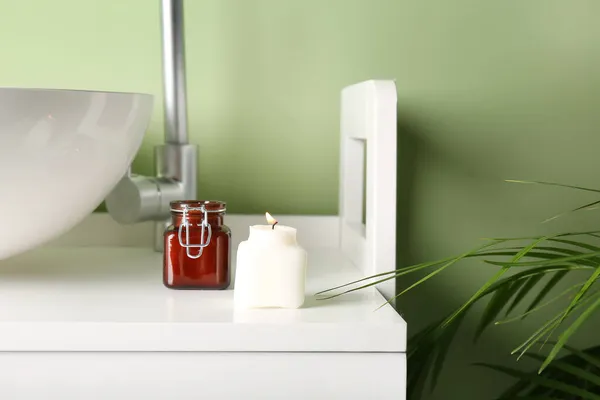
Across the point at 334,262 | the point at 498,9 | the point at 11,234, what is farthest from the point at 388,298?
the point at 498,9

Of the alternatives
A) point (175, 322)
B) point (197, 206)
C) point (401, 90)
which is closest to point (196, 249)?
point (197, 206)

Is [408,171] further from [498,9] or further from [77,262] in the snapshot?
[77,262]

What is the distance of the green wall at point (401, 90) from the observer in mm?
1195

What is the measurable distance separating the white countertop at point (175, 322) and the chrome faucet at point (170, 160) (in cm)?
19

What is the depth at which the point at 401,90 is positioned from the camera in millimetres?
1225

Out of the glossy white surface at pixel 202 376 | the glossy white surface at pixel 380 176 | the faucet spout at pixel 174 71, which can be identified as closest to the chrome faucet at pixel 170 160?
the faucet spout at pixel 174 71

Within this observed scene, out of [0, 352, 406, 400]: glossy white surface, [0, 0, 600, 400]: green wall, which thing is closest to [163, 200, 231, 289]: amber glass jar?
[0, 352, 406, 400]: glossy white surface

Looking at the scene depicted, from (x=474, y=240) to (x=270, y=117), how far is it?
358mm

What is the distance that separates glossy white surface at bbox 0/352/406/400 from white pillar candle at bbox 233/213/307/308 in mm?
71

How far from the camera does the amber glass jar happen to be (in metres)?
0.85

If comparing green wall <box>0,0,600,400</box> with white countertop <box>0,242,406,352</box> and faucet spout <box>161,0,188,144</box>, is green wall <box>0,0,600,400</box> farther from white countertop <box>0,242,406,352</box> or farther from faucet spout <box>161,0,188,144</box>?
white countertop <box>0,242,406,352</box>

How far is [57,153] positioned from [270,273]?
0.23 meters

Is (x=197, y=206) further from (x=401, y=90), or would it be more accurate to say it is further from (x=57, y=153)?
(x=401, y=90)

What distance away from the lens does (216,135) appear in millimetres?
1218
